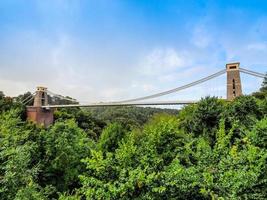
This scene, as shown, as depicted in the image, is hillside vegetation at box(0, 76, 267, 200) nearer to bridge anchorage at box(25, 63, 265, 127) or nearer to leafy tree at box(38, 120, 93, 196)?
leafy tree at box(38, 120, 93, 196)

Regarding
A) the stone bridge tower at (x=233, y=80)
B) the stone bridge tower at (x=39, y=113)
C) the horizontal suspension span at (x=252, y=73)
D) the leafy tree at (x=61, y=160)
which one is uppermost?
the horizontal suspension span at (x=252, y=73)

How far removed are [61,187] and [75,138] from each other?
5.88ft

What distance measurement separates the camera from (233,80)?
2366cm

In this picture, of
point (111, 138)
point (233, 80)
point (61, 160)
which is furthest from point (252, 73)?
point (61, 160)

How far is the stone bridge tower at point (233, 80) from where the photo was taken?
23.4m

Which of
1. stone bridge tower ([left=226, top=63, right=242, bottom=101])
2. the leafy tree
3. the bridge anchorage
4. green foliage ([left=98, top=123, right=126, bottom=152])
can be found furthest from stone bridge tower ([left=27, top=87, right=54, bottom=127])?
the leafy tree

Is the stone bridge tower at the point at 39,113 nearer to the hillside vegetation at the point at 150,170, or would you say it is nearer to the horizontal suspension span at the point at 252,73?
the horizontal suspension span at the point at 252,73

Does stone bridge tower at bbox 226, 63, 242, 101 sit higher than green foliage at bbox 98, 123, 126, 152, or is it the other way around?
stone bridge tower at bbox 226, 63, 242, 101

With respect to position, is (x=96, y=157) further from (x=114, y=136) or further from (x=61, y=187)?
(x=114, y=136)

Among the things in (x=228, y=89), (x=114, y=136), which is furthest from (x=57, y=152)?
(x=228, y=89)

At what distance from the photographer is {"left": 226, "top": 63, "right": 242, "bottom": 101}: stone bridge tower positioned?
23.4 m

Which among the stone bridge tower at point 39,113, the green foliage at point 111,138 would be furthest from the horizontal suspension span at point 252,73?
the stone bridge tower at point 39,113

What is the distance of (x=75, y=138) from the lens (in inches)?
408

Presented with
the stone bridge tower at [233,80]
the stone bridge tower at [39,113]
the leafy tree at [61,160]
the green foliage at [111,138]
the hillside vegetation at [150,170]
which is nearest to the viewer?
the hillside vegetation at [150,170]
